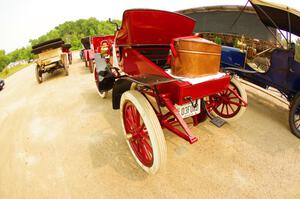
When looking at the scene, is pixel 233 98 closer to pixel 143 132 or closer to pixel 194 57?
pixel 194 57

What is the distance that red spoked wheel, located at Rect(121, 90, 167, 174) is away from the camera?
69.4 inches

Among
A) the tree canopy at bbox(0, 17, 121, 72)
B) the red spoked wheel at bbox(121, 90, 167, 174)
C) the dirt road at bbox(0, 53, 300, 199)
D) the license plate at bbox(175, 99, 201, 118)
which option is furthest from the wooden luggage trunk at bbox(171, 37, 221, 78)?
the tree canopy at bbox(0, 17, 121, 72)

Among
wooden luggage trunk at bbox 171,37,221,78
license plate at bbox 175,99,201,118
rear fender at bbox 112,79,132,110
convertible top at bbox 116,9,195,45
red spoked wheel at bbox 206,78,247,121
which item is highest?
convertible top at bbox 116,9,195,45

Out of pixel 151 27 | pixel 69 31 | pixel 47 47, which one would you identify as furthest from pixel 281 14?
pixel 69 31

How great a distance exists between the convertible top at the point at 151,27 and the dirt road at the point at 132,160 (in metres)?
1.57

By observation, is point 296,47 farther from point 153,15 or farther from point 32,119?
point 32,119

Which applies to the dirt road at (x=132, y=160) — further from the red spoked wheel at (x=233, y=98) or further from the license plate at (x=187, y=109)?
the license plate at (x=187, y=109)

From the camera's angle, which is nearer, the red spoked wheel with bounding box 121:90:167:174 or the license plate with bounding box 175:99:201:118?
the red spoked wheel with bounding box 121:90:167:174

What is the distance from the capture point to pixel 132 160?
2482mm

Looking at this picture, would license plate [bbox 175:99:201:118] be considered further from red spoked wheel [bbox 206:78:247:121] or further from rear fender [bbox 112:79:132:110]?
rear fender [bbox 112:79:132:110]

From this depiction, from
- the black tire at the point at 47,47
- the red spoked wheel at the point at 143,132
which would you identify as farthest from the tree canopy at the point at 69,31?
the red spoked wheel at the point at 143,132

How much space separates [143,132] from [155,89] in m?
0.55

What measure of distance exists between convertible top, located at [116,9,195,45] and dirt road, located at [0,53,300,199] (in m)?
1.57

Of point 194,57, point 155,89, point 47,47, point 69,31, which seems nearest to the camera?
point 194,57
